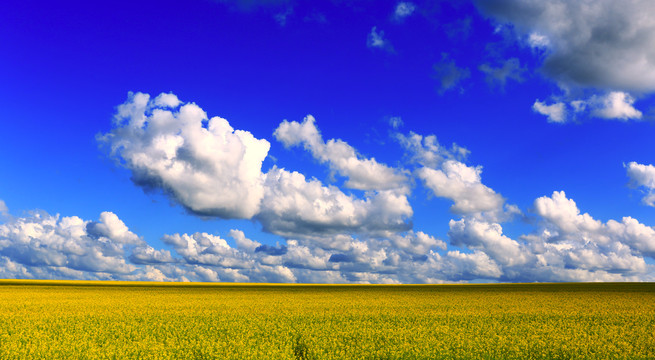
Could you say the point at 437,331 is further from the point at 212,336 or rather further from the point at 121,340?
the point at 121,340

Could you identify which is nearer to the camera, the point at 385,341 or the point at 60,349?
the point at 60,349

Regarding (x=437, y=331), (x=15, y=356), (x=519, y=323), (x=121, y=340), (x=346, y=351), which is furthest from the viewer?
(x=519, y=323)

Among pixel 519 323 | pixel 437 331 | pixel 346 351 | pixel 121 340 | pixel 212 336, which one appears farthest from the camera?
pixel 519 323

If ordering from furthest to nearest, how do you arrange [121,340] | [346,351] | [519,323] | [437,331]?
[519,323]
[437,331]
[121,340]
[346,351]

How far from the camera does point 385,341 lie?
20.0 m

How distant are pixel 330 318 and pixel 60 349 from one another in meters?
16.3

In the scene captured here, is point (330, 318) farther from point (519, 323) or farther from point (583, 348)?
point (583, 348)

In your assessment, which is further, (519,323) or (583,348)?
(519,323)

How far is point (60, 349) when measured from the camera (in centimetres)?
1670

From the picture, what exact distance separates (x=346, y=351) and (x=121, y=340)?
10397 mm

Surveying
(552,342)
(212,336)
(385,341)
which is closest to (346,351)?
(385,341)

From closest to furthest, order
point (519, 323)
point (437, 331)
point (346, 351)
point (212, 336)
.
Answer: point (346, 351) < point (212, 336) < point (437, 331) < point (519, 323)

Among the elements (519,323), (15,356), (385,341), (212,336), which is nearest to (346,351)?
(385,341)

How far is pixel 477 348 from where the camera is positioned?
18.2 metres
